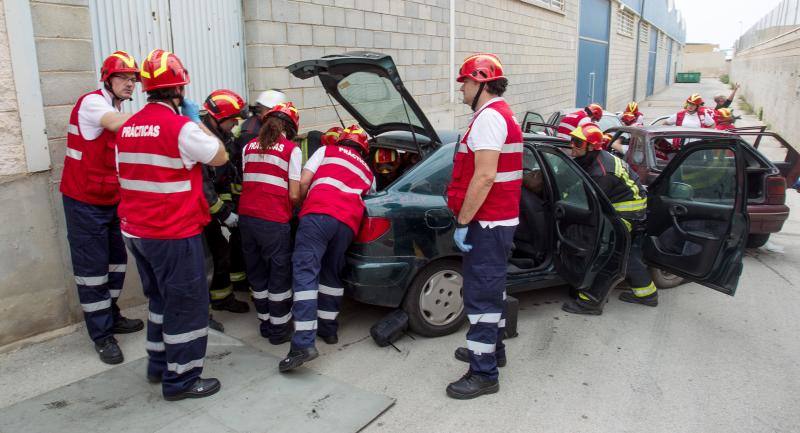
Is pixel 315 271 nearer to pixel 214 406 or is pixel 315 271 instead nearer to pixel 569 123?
pixel 214 406

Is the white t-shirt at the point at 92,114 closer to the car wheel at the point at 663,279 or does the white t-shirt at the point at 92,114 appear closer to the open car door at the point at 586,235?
the open car door at the point at 586,235

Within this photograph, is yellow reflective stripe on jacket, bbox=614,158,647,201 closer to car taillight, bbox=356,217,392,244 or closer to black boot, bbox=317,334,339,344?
car taillight, bbox=356,217,392,244

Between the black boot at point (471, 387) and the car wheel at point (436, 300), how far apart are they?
0.74m

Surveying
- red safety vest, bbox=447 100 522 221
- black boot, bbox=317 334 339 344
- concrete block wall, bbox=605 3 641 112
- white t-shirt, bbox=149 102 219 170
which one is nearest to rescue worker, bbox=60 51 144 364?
white t-shirt, bbox=149 102 219 170

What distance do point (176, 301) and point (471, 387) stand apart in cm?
176

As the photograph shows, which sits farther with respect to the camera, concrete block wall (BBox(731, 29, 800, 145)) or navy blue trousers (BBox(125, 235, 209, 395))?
concrete block wall (BBox(731, 29, 800, 145))

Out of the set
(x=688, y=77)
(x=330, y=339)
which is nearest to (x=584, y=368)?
(x=330, y=339)

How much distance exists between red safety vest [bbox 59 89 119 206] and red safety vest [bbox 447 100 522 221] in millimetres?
2239

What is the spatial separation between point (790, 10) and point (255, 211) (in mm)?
25464

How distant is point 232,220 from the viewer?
4344 mm

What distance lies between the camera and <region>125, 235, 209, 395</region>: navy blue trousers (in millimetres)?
3295

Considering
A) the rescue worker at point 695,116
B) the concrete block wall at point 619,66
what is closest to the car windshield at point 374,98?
the rescue worker at point 695,116

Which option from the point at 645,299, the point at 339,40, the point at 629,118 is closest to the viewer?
the point at 645,299

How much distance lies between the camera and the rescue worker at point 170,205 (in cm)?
318
